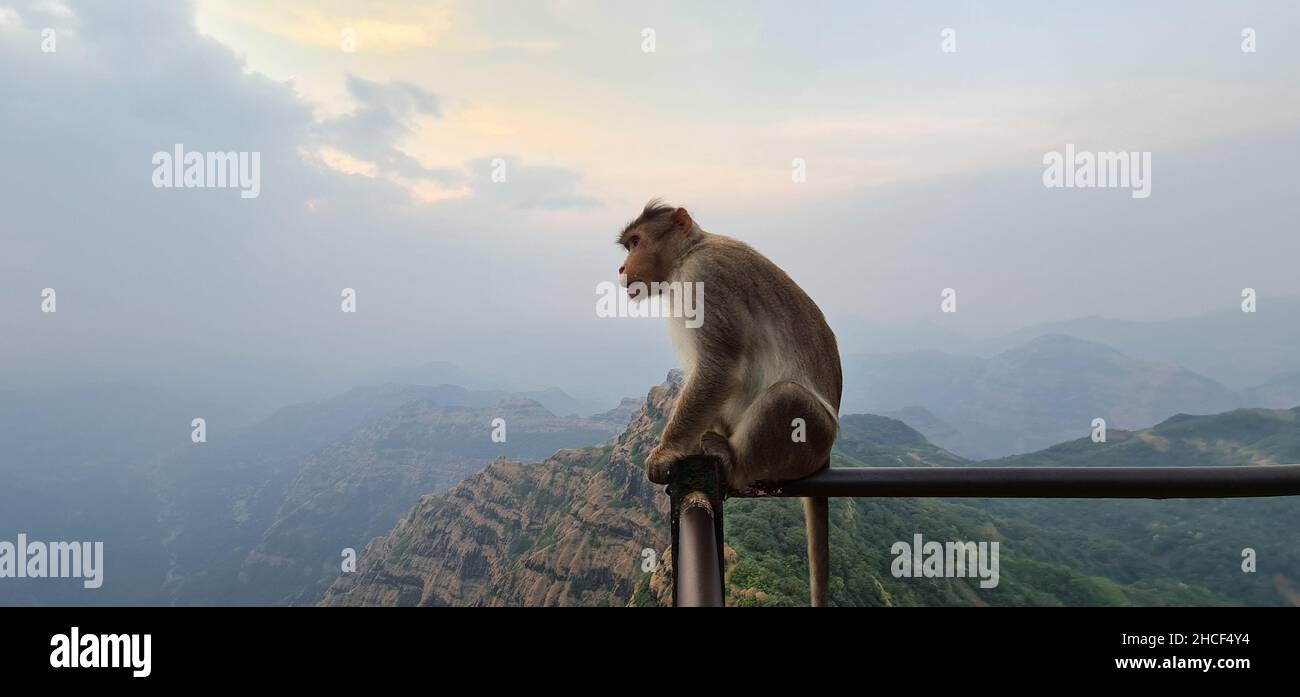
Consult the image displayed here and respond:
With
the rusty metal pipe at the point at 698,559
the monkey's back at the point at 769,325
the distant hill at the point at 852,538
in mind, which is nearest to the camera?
the rusty metal pipe at the point at 698,559

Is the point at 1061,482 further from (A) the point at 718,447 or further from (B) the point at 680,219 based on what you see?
(B) the point at 680,219

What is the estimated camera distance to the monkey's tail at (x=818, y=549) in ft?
10.9

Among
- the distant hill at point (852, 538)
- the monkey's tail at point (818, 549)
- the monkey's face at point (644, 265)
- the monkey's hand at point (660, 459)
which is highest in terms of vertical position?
the monkey's face at point (644, 265)

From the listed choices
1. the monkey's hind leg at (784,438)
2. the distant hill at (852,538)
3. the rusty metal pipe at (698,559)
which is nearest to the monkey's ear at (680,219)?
the monkey's hind leg at (784,438)

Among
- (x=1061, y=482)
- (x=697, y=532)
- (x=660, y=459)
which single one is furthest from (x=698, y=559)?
(x=660, y=459)

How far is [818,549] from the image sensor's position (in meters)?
3.34

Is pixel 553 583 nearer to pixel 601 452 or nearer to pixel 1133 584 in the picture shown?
pixel 601 452

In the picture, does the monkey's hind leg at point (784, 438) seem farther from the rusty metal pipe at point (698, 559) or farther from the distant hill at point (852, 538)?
the distant hill at point (852, 538)

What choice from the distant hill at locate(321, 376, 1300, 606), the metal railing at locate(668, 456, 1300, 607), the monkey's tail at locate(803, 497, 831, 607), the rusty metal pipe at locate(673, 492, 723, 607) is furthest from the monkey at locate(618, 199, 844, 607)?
the distant hill at locate(321, 376, 1300, 606)

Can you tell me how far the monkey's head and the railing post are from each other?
276cm

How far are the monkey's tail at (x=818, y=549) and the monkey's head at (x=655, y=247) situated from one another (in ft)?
6.17

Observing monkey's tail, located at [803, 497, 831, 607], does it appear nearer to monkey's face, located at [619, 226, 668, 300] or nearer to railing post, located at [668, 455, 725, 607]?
railing post, located at [668, 455, 725, 607]

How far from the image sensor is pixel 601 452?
206 ft

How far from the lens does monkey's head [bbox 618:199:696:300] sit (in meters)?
4.76
